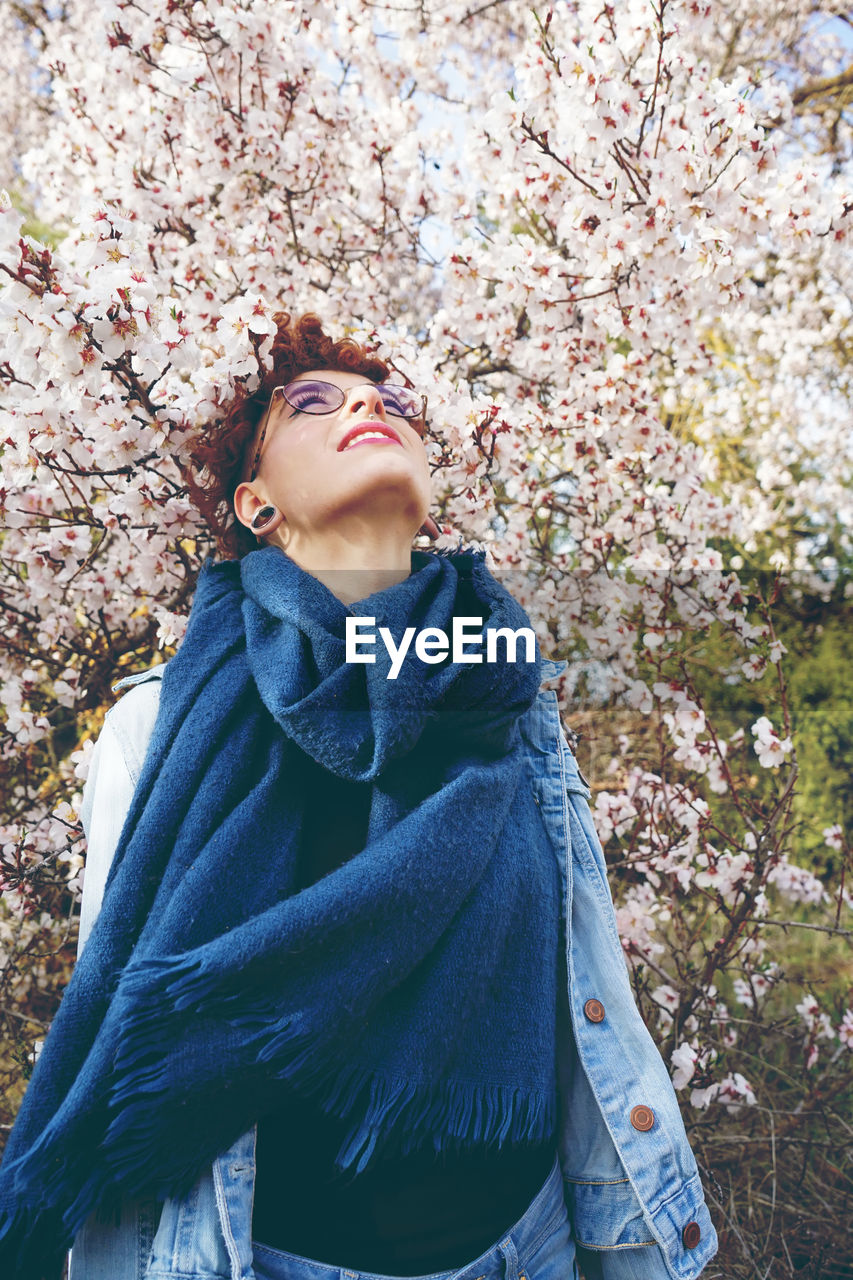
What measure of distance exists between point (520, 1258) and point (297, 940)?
0.63m

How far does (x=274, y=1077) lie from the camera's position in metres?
1.04

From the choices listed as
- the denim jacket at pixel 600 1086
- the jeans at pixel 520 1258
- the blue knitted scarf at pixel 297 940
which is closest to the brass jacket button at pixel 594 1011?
the denim jacket at pixel 600 1086

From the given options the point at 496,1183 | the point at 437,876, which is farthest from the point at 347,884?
the point at 496,1183

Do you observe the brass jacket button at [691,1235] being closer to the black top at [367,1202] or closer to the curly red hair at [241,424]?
the black top at [367,1202]

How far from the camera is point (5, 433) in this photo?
1.85 metres

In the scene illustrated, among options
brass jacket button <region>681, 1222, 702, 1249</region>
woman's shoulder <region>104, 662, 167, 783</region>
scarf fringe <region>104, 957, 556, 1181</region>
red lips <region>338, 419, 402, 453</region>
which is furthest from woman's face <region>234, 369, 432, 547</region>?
brass jacket button <region>681, 1222, 702, 1249</region>

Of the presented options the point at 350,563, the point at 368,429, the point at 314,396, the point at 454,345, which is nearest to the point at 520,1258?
the point at 350,563

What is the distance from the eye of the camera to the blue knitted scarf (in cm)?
103

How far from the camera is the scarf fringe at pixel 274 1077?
102cm

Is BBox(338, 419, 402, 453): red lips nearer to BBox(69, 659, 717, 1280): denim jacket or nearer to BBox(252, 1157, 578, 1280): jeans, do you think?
BBox(69, 659, 717, 1280): denim jacket

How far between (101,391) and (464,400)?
1015 mm

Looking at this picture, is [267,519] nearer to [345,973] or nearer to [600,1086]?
[345,973]

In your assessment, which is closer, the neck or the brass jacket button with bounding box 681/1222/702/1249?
the brass jacket button with bounding box 681/1222/702/1249

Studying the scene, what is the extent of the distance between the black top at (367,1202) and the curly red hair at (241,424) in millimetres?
1221
